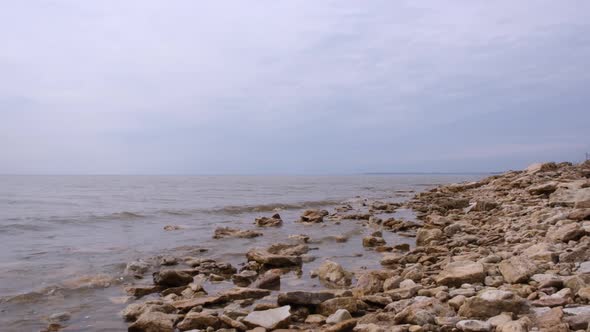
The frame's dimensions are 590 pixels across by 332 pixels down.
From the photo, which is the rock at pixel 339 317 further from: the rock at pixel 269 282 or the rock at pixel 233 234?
the rock at pixel 233 234

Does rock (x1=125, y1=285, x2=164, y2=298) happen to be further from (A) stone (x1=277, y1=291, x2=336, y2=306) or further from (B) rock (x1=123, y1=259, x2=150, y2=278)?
(A) stone (x1=277, y1=291, x2=336, y2=306)

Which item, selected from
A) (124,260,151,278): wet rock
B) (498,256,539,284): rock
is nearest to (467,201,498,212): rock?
(498,256,539,284): rock

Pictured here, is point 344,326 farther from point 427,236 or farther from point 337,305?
point 427,236

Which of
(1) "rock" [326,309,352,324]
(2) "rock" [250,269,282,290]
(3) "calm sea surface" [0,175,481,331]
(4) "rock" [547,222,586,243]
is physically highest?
(4) "rock" [547,222,586,243]

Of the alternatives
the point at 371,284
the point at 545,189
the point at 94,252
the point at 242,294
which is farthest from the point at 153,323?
the point at 545,189

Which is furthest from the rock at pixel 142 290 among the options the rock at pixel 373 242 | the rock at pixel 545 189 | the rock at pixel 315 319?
the rock at pixel 545 189

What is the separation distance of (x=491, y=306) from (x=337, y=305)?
177 cm

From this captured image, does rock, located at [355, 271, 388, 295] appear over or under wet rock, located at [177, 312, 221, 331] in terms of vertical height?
over

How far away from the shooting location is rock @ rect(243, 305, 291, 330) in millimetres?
5055

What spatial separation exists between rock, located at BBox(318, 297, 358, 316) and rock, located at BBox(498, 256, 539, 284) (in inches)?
81.0

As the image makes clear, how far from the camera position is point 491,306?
4.54 metres

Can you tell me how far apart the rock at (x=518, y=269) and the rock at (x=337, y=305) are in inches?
81.0

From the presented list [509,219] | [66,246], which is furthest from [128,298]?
[509,219]

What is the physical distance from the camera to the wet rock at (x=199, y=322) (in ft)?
17.4
